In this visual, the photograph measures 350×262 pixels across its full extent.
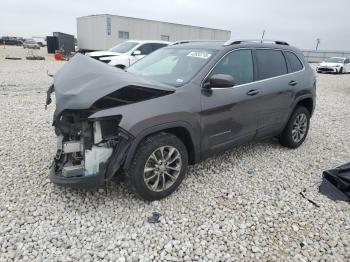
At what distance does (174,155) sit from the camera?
3.37m

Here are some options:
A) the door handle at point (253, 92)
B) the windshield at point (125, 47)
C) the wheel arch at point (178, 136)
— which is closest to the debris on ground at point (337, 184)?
the door handle at point (253, 92)

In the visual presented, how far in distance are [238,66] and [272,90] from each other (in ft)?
2.44

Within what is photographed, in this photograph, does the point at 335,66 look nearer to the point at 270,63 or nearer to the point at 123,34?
the point at 123,34

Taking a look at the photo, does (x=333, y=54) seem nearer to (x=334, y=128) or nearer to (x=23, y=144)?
(x=334, y=128)

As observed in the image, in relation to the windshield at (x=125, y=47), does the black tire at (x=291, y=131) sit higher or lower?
lower

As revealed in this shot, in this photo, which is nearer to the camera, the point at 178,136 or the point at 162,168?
the point at 162,168

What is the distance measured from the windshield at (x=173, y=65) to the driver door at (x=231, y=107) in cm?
25

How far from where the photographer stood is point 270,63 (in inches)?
178

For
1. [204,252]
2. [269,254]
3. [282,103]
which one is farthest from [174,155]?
[282,103]

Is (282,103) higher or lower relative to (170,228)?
higher

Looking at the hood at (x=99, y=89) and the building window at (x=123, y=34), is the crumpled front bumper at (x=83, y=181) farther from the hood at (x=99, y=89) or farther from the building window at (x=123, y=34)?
the building window at (x=123, y=34)

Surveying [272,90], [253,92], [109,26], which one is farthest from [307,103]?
[109,26]

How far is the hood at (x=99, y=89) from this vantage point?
286cm

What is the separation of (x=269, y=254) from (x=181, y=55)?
2750 mm
